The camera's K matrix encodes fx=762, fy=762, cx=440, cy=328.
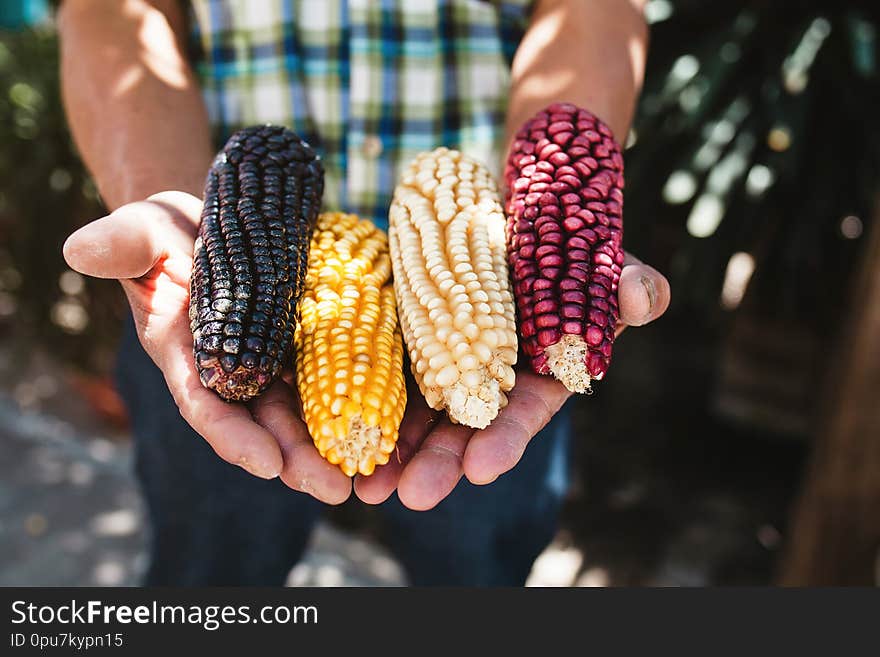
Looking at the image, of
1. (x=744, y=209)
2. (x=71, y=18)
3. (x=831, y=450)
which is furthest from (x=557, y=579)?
(x=71, y=18)

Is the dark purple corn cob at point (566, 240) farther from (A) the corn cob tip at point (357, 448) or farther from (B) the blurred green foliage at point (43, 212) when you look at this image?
(B) the blurred green foliage at point (43, 212)

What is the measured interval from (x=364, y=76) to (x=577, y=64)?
0.53 metres

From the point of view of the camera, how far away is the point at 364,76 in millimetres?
1896

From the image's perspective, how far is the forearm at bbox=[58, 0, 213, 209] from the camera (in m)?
1.75

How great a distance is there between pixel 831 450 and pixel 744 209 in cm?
94

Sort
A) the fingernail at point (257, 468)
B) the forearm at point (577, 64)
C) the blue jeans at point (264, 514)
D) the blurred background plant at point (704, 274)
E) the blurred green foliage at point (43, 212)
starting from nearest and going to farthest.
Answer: the fingernail at point (257, 468) → the forearm at point (577, 64) → the blue jeans at point (264, 514) → the blurred background plant at point (704, 274) → the blurred green foliage at point (43, 212)

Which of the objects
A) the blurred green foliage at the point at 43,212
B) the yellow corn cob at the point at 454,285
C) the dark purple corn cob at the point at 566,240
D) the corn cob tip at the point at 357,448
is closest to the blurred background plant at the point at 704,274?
the blurred green foliage at the point at 43,212

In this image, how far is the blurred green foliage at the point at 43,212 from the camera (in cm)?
355

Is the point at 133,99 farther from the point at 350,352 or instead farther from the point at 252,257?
the point at 350,352

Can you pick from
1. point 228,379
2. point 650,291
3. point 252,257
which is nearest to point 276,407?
point 228,379

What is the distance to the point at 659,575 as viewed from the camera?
3.22m

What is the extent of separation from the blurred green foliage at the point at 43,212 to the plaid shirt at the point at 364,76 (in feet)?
6.22

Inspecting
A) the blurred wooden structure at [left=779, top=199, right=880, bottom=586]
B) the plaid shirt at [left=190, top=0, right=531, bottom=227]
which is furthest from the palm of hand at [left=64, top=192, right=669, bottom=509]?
the blurred wooden structure at [left=779, top=199, right=880, bottom=586]

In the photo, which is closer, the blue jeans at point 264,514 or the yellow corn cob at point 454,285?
the yellow corn cob at point 454,285
